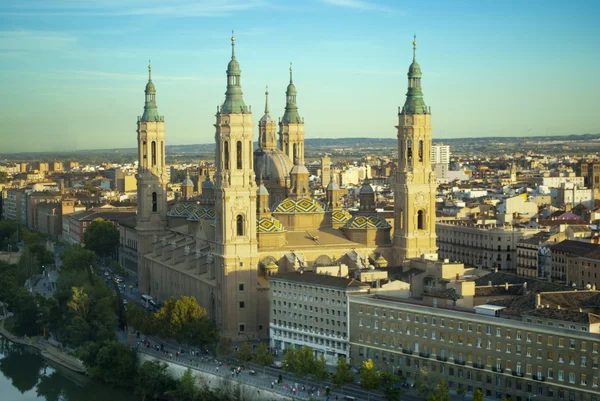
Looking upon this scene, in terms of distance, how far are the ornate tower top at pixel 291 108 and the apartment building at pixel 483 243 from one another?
14.8m

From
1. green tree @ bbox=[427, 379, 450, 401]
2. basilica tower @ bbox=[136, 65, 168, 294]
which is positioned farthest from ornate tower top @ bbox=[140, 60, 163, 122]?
green tree @ bbox=[427, 379, 450, 401]

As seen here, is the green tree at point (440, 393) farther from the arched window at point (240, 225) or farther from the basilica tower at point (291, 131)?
the basilica tower at point (291, 131)

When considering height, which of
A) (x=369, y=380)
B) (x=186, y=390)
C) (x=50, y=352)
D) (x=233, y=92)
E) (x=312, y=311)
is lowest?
(x=50, y=352)

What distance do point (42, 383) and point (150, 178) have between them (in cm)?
2153

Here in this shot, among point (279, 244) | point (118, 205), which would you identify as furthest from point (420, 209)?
point (118, 205)

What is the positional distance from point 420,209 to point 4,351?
2460cm

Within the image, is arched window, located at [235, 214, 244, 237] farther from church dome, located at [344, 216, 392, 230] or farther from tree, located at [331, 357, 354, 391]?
tree, located at [331, 357, 354, 391]

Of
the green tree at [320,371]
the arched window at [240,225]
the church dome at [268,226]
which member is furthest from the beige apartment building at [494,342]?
the church dome at [268,226]

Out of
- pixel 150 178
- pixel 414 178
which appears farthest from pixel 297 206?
pixel 150 178

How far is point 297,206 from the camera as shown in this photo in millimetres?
68312

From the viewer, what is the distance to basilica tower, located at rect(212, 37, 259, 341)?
60.3 meters

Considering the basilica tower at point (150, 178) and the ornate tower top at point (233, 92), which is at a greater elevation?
the ornate tower top at point (233, 92)

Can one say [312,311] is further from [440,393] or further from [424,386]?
[440,393]

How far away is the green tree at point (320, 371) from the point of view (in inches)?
1977
